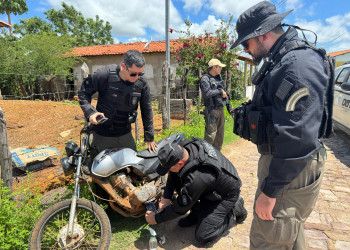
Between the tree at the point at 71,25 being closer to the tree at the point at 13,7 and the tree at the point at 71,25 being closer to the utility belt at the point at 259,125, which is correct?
the tree at the point at 13,7

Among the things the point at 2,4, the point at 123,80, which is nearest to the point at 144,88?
the point at 123,80

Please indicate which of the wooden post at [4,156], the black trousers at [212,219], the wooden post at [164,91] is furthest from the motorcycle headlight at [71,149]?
the wooden post at [164,91]

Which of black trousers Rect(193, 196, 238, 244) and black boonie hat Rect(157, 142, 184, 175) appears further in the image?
black trousers Rect(193, 196, 238, 244)

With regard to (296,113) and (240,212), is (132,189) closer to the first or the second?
(240,212)

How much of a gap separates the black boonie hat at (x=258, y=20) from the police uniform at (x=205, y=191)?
122 cm

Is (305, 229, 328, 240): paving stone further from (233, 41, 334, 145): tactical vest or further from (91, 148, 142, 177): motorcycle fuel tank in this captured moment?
(91, 148, 142, 177): motorcycle fuel tank

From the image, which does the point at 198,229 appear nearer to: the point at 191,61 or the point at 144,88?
the point at 144,88

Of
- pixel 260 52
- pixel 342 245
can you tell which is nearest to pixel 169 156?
pixel 260 52

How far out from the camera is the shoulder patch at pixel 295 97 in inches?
49.5

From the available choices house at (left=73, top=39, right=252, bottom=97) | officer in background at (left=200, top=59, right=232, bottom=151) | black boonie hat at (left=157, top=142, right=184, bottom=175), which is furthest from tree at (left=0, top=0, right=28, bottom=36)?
black boonie hat at (left=157, top=142, right=184, bottom=175)

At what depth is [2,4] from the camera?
28.8 m

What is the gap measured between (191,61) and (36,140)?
6581 mm

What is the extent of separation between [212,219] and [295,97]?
176 cm

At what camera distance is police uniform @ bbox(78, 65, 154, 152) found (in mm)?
2848
